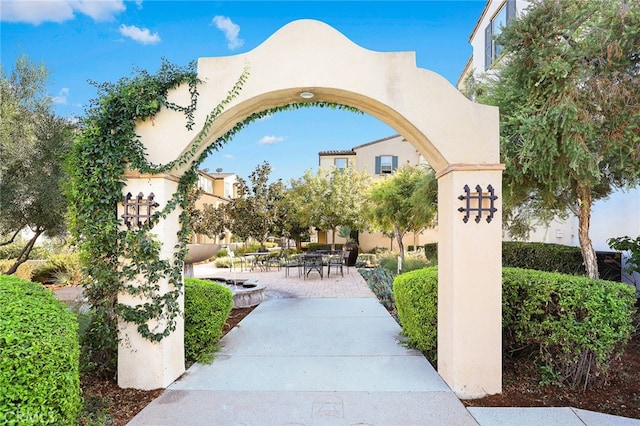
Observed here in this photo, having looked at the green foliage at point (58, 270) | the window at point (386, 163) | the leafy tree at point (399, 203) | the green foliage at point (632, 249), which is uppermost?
the window at point (386, 163)

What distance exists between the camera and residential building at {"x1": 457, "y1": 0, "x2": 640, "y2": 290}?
27.6 ft

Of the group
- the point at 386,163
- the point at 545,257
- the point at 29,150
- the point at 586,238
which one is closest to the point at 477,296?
the point at 586,238

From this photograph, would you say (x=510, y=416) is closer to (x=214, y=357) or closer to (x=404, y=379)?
(x=404, y=379)

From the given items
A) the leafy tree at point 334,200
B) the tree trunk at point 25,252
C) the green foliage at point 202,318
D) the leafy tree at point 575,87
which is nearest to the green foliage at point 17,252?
the tree trunk at point 25,252

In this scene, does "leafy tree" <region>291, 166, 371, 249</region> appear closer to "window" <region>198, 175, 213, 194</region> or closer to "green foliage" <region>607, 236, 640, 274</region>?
"window" <region>198, 175, 213, 194</region>

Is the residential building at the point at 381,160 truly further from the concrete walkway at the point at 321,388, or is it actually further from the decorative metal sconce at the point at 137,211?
the decorative metal sconce at the point at 137,211

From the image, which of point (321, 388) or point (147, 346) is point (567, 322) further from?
point (147, 346)

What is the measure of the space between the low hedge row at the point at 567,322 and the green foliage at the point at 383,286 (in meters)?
4.03

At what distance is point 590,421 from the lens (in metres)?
3.34

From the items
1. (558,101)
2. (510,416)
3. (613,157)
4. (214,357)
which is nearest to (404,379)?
(510,416)

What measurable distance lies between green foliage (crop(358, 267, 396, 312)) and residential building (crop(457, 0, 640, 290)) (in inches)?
163

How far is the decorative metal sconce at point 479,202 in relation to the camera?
407 centimetres

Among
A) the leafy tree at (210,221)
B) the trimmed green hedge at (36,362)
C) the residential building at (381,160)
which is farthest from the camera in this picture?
the residential building at (381,160)

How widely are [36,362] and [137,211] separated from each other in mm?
2008
